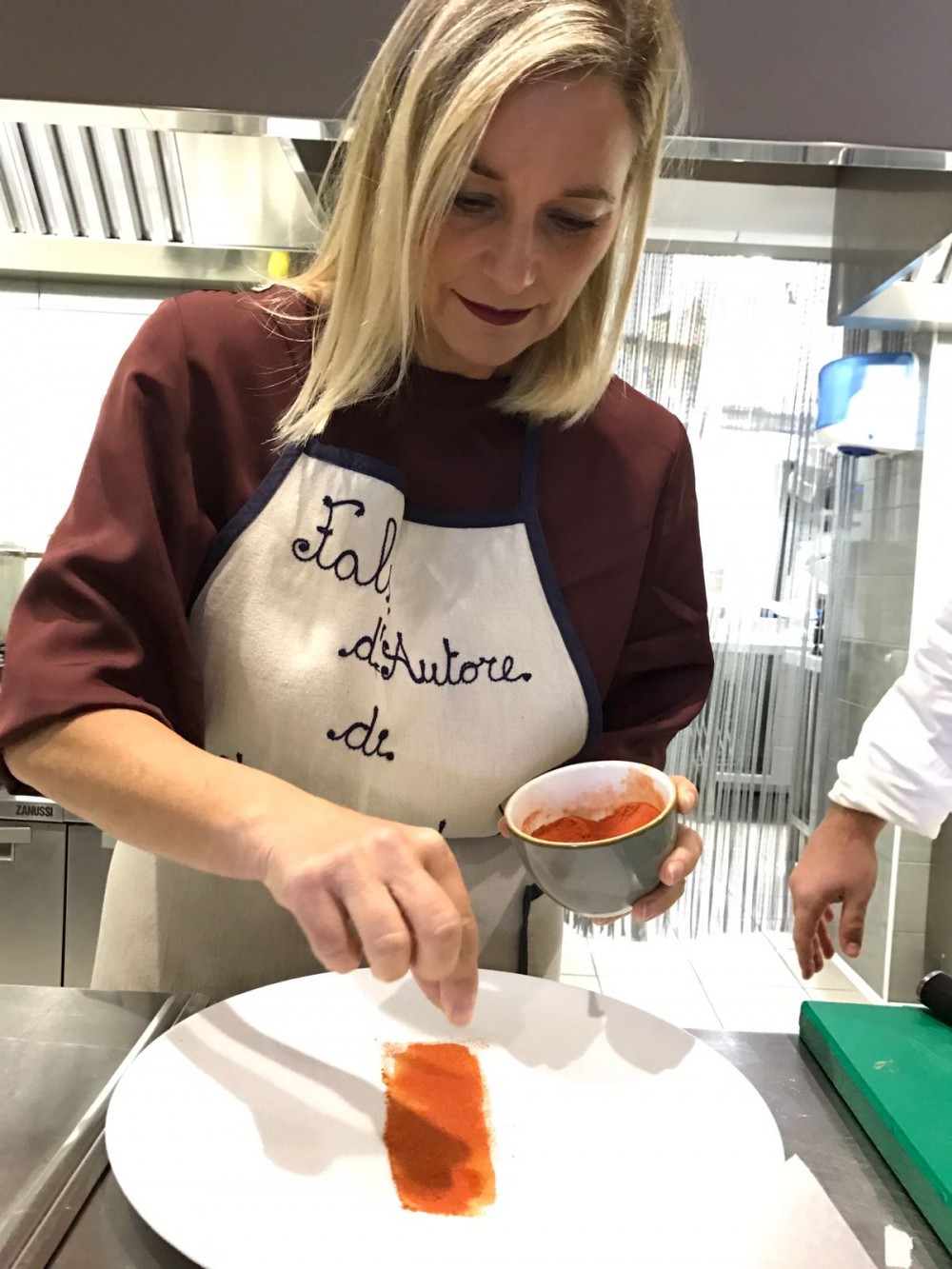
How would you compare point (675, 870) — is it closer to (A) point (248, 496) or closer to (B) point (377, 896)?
(B) point (377, 896)

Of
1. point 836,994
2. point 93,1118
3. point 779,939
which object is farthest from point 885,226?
point 779,939

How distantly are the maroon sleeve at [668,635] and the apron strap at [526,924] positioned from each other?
0.53ft

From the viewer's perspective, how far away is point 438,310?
2.53 feet

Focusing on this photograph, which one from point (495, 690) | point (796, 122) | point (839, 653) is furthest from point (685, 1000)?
point (796, 122)

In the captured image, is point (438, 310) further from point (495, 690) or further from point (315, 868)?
point (315, 868)

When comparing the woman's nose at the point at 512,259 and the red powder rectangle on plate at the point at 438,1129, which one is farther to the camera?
the woman's nose at the point at 512,259

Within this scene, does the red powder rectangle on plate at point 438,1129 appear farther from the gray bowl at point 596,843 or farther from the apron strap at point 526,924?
the apron strap at point 526,924

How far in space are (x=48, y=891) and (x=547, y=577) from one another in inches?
70.4

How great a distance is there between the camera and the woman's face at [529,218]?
65cm

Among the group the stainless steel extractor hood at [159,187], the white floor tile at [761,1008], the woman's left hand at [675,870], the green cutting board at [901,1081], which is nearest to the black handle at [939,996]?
the green cutting board at [901,1081]

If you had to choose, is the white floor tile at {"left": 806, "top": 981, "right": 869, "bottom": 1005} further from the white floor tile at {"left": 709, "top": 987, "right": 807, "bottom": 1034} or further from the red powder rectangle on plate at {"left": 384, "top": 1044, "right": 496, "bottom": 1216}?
the red powder rectangle on plate at {"left": 384, "top": 1044, "right": 496, "bottom": 1216}

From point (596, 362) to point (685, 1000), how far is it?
7.10 ft

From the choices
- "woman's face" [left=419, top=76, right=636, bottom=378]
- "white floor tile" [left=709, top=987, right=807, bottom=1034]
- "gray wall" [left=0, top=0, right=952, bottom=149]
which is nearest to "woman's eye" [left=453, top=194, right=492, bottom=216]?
"woman's face" [left=419, top=76, right=636, bottom=378]

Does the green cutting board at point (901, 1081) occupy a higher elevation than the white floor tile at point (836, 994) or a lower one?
higher
